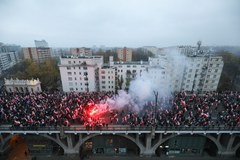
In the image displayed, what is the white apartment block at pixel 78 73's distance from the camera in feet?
128

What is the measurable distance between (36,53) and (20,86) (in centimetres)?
5741

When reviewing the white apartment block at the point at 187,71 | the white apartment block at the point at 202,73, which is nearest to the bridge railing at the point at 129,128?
the white apartment block at the point at 187,71

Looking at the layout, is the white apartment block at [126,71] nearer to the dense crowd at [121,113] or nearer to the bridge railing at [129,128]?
the dense crowd at [121,113]

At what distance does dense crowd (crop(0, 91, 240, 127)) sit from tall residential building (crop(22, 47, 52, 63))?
216 feet

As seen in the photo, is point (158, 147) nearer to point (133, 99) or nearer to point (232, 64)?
point (133, 99)

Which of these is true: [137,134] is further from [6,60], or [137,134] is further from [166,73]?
[6,60]

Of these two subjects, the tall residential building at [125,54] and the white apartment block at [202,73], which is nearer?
the white apartment block at [202,73]

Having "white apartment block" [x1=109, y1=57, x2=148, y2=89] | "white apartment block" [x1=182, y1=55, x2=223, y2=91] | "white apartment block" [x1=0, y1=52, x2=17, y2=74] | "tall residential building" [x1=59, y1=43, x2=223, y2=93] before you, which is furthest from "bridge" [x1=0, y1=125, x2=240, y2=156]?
"white apartment block" [x1=0, y1=52, x2=17, y2=74]

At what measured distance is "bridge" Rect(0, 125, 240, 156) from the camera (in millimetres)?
21719

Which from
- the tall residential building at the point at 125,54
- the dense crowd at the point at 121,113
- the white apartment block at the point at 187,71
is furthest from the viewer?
the tall residential building at the point at 125,54

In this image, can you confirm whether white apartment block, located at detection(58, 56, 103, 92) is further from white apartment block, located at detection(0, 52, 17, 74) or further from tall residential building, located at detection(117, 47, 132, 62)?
white apartment block, located at detection(0, 52, 17, 74)

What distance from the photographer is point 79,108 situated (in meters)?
25.9

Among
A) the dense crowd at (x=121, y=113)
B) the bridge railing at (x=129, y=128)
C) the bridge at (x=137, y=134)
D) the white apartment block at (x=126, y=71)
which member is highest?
the white apartment block at (x=126, y=71)

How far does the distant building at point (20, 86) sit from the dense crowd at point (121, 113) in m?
8.52
